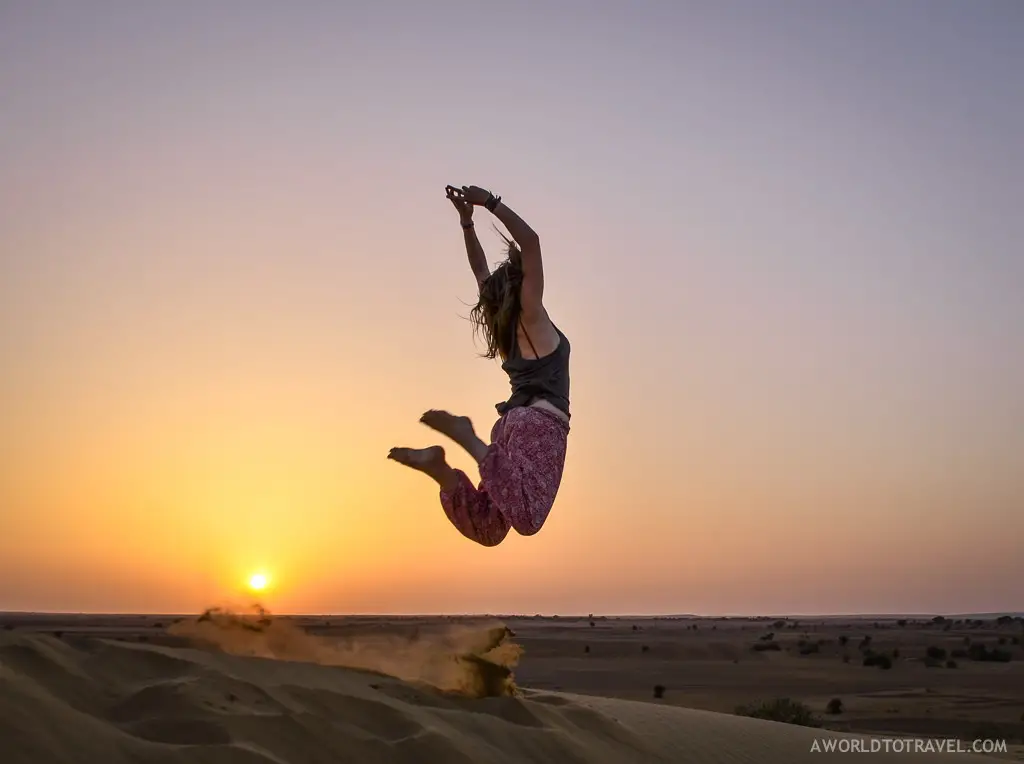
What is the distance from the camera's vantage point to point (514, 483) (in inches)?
247

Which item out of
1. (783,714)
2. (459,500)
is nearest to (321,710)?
(459,500)

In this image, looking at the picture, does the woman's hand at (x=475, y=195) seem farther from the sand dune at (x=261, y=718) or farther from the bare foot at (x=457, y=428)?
the sand dune at (x=261, y=718)

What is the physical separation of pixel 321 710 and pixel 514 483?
1.75m

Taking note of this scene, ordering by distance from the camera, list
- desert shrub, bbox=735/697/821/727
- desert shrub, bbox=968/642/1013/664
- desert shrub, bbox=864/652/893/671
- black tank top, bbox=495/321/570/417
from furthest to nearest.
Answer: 1. desert shrub, bbox=968/642/1013/664
2. desert shrub, bbox=864/652/893/671
3. desert shrub, bbox=735/697/821/727
4. black tank top, bbox=495/321/570/417

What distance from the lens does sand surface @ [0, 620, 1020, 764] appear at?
5230 millimetres

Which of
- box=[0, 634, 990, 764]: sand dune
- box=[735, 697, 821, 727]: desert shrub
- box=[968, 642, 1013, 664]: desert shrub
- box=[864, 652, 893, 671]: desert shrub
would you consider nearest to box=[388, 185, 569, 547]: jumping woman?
box=[0, 634, 990, 764]: sand dune

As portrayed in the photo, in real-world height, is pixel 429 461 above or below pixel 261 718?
above

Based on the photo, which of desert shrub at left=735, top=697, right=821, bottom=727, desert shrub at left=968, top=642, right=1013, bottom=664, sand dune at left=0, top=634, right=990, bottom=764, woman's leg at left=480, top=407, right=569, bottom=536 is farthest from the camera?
desert shrub at left=968, top=642, right=1013, bottom=664

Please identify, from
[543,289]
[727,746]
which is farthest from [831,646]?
[543,289]

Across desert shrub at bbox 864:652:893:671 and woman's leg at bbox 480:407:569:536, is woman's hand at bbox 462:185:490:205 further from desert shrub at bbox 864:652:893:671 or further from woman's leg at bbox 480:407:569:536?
desert shrub at bbox 864:652:893:671

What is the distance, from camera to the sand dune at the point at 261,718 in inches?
202

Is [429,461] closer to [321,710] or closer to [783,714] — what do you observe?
[321,710]

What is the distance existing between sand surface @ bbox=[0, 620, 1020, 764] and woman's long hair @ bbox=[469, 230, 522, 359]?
237 centimetres

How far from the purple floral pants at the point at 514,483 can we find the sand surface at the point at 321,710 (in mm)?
1248
